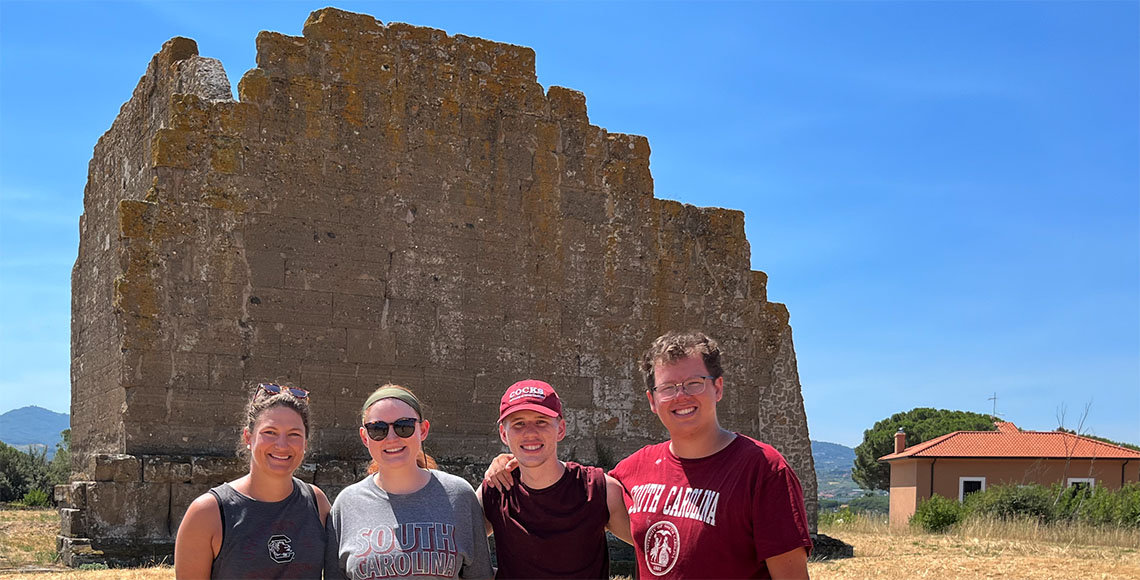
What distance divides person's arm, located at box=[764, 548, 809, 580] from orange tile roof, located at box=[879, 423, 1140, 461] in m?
30.1

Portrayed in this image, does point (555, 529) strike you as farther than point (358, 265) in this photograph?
No

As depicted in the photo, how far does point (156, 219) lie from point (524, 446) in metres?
6.49

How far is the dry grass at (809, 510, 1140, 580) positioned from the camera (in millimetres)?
9516

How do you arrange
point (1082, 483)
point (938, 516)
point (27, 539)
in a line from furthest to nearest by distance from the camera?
point (1082, 483) < point (938, 516) < point (27, 539)

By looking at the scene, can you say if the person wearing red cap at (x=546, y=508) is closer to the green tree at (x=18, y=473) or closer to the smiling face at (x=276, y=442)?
the smiling face at (x=276, y=442)

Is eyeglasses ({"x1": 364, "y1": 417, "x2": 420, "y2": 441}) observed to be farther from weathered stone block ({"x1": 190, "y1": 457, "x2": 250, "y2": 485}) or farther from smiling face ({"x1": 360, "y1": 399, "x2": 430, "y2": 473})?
weathered stone block ({"x1": 190, "y1": 457, "x2": 250, "y2": 485})

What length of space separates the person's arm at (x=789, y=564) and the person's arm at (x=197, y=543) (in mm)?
1744

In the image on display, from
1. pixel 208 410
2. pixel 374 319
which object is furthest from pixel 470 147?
pixel 208 410

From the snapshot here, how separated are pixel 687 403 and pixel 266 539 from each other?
142 cm

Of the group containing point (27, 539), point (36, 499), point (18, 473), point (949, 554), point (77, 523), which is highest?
point (77, 523)

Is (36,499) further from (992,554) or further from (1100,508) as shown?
(1100,508)

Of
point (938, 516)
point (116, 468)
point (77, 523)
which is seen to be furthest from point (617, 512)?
point (938, 516)

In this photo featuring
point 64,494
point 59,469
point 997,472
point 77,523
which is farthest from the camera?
point 997,472

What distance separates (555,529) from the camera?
11.7 feet
